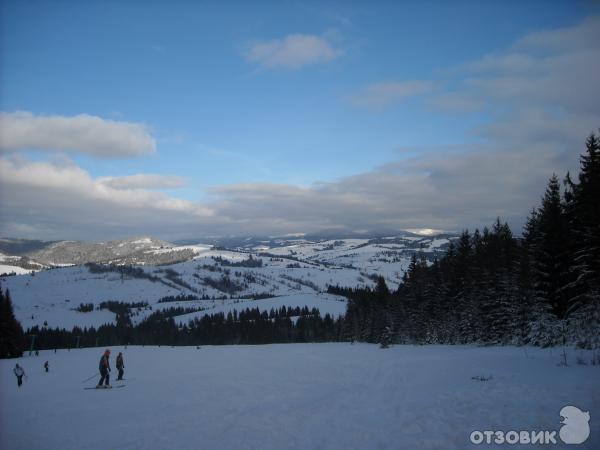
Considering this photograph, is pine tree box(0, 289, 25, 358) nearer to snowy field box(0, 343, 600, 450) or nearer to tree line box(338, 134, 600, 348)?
snowy field box(0, 343, 600, 450)

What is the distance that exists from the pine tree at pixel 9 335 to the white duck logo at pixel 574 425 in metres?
82.2

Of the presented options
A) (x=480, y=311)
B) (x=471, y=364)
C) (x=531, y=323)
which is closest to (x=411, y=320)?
(x=480, y=311)

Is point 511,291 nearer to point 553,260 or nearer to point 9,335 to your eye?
point 553,260

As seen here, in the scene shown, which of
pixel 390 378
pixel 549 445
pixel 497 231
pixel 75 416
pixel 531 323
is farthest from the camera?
pixel 497 231

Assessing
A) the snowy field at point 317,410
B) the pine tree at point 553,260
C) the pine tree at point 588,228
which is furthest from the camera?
the pine tree at point 553,260

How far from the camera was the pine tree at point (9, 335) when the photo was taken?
65.9 metres

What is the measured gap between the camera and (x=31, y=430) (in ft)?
43.0

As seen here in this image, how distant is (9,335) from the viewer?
219 feet

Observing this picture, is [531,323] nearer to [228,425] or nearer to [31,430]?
[228,425]

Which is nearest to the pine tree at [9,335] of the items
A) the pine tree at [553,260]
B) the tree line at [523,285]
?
the tree line at [523,285]

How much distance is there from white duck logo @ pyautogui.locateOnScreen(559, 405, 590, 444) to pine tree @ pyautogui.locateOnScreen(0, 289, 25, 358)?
82.2m

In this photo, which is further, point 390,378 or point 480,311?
point 480,311

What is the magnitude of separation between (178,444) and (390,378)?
1280 centimetres

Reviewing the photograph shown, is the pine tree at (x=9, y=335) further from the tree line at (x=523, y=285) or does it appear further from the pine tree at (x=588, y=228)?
the pine tree at (x=588, y=228)
